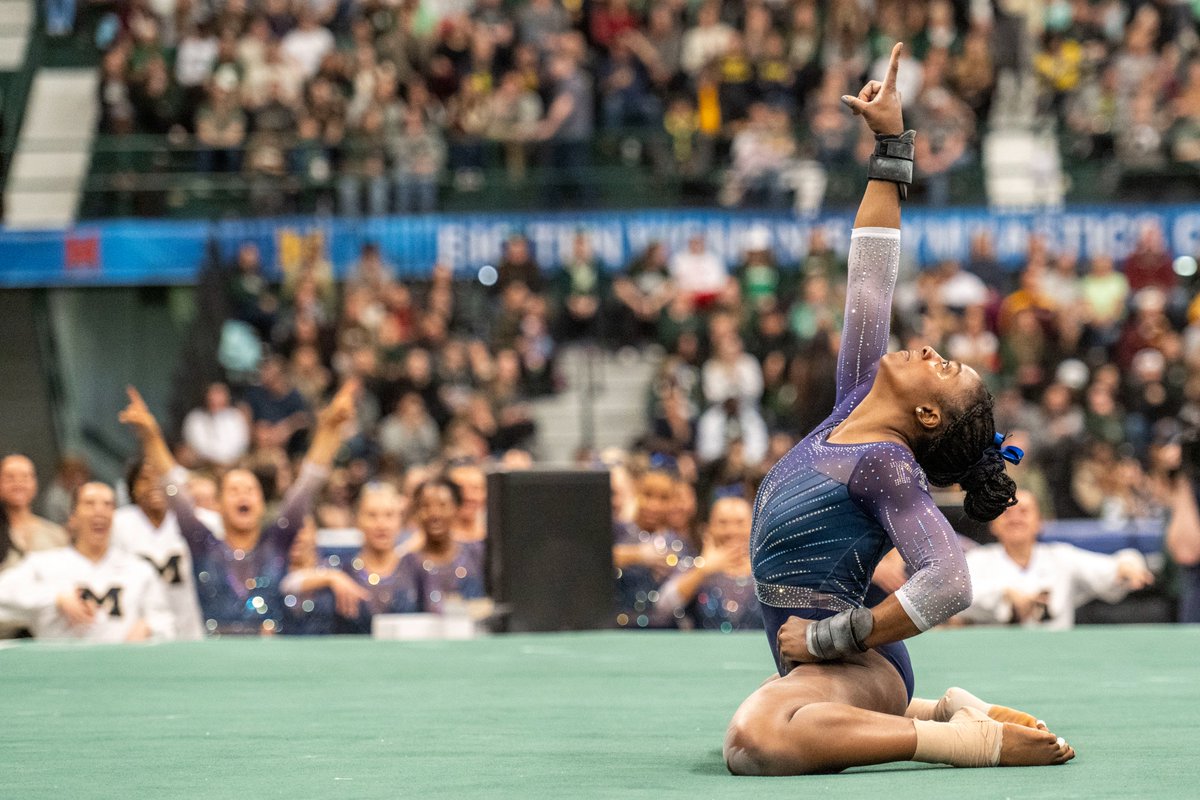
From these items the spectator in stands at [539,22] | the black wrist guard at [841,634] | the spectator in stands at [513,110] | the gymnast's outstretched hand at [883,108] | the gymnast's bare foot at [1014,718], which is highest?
the spectator in stands at [539,22]

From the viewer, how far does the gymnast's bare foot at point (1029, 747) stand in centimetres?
538

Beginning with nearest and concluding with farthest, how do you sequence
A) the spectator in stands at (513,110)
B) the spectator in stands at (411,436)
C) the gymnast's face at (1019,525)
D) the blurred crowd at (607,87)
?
the gymnast's face at (1019,525) → the spectator in stands at (411,436) → the blurred crowd at (607,87) → the spectator in stands at (513,110)

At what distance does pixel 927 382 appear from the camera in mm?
5477

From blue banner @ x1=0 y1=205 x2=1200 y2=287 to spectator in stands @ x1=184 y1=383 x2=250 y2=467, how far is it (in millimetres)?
2099

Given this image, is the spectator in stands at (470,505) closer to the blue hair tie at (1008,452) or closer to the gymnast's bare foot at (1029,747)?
the blue hair tie at (1008,452)

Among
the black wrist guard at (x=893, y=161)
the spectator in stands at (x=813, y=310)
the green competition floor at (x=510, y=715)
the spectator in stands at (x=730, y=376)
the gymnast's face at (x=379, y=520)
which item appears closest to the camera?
the green competition floor at (x=510, y=715)

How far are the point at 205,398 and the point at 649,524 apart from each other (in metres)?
6.82

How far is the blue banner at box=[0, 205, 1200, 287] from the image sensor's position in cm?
1872

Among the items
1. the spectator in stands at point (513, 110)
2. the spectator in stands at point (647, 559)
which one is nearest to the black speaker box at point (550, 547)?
the spectator in stands at point (647, 559)

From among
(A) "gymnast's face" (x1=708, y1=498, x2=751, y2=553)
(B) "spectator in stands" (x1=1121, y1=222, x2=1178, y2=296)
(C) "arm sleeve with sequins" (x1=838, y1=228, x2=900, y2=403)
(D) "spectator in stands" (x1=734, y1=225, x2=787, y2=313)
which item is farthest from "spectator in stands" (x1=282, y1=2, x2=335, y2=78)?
(C) "arm sleeve with sequins" (x1=838, y1=228, x2=900, y2=403)

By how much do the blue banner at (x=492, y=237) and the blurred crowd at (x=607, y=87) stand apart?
0.36 m

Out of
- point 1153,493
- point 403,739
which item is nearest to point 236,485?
point 403,739

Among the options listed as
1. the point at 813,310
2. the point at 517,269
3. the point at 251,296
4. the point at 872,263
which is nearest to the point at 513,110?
the point at 517,269

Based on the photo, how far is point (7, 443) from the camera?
61.5ft
